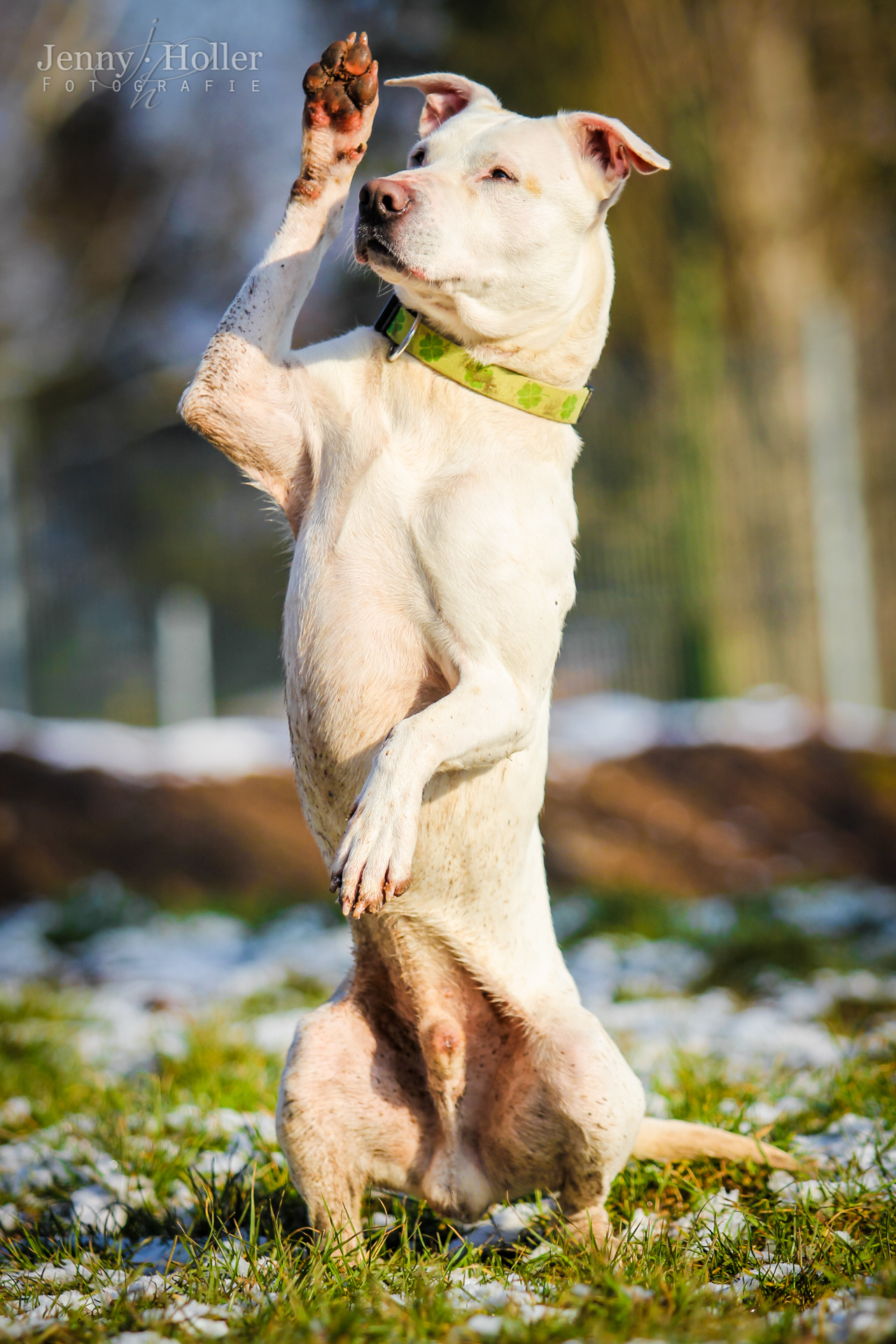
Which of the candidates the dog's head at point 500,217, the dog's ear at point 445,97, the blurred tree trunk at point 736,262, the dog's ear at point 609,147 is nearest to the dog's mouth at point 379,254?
the dog's head at point 500,217

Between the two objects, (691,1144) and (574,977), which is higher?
(691,1144)

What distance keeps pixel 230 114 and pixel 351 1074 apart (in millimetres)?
9205

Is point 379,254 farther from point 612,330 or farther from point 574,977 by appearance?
point 612,330

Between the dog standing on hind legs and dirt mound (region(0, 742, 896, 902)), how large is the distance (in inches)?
193

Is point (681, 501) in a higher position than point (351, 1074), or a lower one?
higher

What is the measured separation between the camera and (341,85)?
2328 mm

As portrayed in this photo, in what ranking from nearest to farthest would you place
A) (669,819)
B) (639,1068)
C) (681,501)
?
(639,1068), (669,819), (681,501)

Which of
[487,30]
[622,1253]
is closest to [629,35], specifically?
[487,30]

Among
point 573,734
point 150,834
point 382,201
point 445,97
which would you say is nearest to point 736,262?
point 573,734

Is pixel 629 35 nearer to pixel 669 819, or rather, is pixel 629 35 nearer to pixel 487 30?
pixel 487 30

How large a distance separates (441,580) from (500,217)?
2.51 ft

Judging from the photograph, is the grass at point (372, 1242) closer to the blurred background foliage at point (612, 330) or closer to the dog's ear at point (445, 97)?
the dog's ear at point (445, 97)

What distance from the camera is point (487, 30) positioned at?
458 inches

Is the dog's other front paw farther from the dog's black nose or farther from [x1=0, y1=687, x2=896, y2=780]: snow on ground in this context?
[x1=0, y1=687, x2=896, y2=780]: snow on ground
